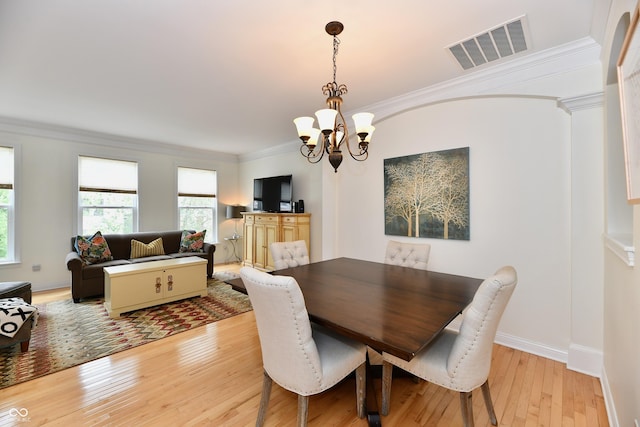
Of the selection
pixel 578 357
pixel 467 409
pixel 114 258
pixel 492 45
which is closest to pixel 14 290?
pixel 114 258

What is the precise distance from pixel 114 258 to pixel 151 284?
1580 millimetres

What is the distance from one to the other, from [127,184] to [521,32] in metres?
5.93

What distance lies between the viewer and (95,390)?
1.93m

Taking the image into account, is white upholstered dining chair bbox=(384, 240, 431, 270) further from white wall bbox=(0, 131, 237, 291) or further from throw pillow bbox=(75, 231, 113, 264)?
white wall bbox=(0, 131, 237, 291)

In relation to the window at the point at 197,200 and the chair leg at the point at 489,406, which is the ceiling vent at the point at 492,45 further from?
the window at the point at 197,200

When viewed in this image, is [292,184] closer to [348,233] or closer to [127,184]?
[348,233]

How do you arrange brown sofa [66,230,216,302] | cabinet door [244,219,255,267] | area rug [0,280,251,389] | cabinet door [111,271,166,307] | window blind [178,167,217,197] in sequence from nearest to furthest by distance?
area rug [0,280,251,389] < cabinet door [111,271,166,307] < brown sofa [66,230,216,302] < cabinet door [244,219,255,267] < window blind [178,167,217,197]

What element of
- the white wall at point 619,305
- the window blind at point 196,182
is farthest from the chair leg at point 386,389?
the window blind at point 196,182

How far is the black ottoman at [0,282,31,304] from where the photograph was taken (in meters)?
2.76

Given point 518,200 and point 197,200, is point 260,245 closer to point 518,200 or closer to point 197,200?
point 197,200

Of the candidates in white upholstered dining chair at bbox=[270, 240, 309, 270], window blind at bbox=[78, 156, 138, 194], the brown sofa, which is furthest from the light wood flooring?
window blind at bbox=[78, 156, 138, 194]

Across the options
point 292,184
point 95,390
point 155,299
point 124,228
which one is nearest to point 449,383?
point 95,390

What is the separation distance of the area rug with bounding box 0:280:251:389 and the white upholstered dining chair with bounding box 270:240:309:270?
119 cm

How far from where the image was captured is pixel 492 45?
216 centimetres
